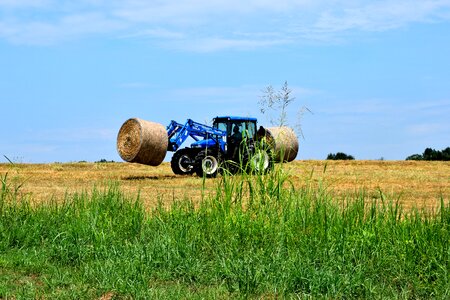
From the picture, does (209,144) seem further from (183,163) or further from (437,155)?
(437,155)

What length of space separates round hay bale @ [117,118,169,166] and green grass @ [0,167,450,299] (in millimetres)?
11202

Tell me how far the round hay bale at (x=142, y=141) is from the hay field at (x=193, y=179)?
2.15ft

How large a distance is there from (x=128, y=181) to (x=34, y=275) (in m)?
12.5

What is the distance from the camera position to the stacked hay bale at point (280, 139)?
345 inches

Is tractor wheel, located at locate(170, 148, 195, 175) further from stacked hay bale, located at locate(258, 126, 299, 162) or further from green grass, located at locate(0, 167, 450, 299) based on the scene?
green grass, located at locate(0, 167, 450, 299)

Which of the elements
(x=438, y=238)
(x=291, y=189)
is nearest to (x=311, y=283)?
(x=438, y=238)

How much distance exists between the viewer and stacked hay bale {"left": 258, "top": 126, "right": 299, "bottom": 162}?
877 cm

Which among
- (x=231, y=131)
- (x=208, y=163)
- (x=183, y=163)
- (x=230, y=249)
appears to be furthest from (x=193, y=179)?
(x=230, y=249)

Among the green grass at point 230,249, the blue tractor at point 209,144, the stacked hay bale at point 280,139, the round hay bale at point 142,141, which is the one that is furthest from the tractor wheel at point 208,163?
the green grass at point 230,249

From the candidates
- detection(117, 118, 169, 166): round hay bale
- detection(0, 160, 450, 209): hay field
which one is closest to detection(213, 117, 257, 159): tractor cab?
detection(0, 160, 450, 209): hay field

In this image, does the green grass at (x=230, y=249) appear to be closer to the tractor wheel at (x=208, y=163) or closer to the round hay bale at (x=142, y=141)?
the round hay bale at (x=142, y=141)

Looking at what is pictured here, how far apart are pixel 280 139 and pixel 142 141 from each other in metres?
6.34

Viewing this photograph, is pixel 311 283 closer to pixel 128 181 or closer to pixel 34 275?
pixel 34 275

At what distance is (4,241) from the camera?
772cm
